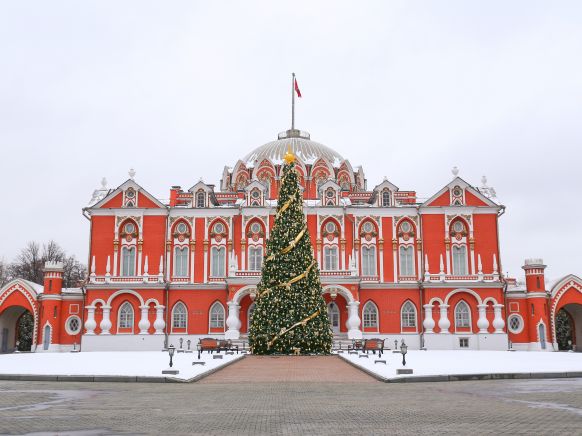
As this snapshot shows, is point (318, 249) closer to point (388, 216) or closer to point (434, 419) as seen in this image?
point (388, 216)

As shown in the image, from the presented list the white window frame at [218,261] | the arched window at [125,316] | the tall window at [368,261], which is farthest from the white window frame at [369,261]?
the arched window at [125,316]

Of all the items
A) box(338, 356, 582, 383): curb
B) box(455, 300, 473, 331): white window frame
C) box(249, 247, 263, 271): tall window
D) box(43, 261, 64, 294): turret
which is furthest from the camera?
box(249, 247, 263, 271): tall window

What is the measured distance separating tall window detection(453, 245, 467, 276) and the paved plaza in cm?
3100

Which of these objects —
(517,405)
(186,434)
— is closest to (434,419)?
(517,405)

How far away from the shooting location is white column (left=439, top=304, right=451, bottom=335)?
49688 millimetres

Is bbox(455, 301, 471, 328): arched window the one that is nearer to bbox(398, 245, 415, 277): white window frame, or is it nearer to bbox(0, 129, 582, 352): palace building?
bbox(0, 129, 582, 352): palace building

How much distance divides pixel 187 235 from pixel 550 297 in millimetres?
27361

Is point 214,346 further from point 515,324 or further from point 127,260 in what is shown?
point 515,324

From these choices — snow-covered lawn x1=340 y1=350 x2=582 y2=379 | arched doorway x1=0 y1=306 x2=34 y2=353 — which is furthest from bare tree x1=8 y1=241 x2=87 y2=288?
snow-covered lawn x1=340 y1=350 x2=582 y2=379

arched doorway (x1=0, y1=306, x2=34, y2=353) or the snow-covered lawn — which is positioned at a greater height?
arched doorway (x1=0, y1=306, x2=34, y2=353)

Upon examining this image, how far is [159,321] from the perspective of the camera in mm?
50312

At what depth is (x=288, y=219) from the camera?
3859 cm

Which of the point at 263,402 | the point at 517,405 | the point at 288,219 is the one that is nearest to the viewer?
the point at 517,405

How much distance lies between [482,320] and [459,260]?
4.89 m
